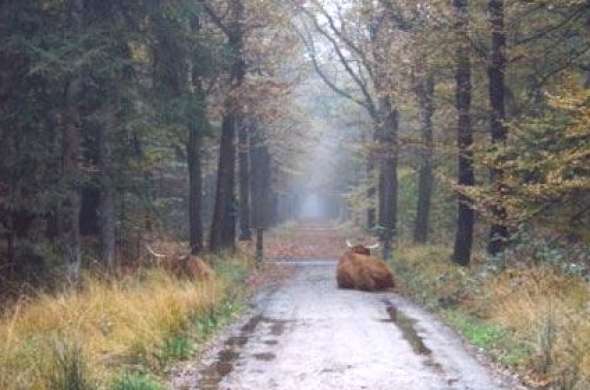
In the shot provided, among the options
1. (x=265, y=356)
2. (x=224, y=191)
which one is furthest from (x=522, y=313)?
(x=224, y=191)

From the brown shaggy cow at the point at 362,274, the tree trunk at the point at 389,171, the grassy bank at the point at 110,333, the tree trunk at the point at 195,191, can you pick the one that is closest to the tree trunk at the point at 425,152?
the tree trunk at the point at 389,171

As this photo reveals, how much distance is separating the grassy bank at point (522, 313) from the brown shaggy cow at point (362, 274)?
0.63 meters

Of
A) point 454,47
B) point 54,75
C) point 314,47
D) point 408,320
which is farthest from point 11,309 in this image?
point 314,47

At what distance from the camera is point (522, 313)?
12664mm

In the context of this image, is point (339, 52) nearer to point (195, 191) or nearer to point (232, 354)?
point (195, 191)

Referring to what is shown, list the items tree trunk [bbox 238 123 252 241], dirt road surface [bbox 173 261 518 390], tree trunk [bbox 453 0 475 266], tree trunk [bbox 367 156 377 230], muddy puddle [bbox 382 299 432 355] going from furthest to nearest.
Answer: tree trunk [bbox 367 156 377 230] → tree trunk [bbox 238 123 252 241] → tree trunk [bbox 453 0 475 266] → muddy puddle [bbox 382 299 432 355] → dirt road surface [bbox 173 261 518 390]

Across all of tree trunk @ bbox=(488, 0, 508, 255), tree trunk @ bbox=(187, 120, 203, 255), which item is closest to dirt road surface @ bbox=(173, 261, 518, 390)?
tree trunk @ bbox=(488, 0, 508, 255)

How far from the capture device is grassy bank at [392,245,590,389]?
32.2ft

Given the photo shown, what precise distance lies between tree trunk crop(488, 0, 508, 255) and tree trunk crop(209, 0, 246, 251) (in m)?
8.91

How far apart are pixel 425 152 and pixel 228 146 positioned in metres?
6.82

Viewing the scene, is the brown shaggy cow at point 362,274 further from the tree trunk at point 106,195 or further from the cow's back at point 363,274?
the tree trunk at point 106,195

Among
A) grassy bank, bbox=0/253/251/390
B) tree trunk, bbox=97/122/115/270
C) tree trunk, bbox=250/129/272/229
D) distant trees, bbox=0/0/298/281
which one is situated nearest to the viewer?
grassy bank, bbox=0/253/251/390

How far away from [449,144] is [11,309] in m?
12.2

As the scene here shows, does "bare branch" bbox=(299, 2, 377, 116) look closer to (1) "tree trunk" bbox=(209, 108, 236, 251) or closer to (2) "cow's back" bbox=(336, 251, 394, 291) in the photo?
(1) "tree trunk" bbox=(209, 108, 236, 251)
